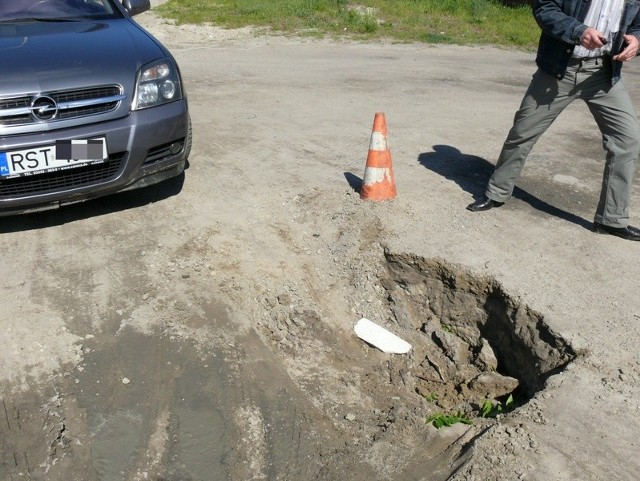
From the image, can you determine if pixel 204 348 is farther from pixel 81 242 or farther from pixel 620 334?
pixel 620 334

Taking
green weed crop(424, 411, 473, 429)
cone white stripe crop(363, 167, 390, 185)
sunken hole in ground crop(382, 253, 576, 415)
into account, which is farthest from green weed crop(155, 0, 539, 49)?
green weed crop(424, 411, 473, 429)

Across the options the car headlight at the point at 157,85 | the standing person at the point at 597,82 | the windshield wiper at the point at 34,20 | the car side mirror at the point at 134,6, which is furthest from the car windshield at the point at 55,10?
the standing person at the point at 597,82

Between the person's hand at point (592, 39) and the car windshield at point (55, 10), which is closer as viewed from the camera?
the person's hand at point (592, 39)

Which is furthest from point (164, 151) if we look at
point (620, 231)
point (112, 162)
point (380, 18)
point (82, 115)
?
point (380, 18)

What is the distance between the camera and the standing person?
15.7ft

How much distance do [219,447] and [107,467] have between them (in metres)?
0.52

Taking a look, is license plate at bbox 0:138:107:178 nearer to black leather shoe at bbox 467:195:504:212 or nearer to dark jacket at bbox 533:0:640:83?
black leather shoe at bbox 467:195:504:212

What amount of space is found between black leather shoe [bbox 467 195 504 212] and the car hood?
8.42 ft

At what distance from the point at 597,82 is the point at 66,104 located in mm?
3489

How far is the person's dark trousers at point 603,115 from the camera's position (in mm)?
4980

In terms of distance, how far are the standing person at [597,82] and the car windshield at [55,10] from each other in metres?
3.44

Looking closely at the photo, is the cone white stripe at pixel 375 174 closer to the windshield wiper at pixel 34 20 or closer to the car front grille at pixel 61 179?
the car front grille at pixel 61 179

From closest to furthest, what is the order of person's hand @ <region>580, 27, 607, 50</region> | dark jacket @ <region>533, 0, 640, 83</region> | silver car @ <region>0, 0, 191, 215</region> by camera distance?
person's hand @ <region>580, 27, 607, 50</region>, dark jacket @ <region>533, 0, 640, 83</region>, silver car @ <region>0, 0, 191, 215</region>

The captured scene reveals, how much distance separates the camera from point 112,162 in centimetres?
519
